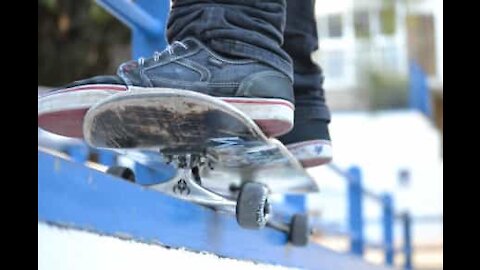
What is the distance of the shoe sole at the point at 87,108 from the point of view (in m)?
0.88

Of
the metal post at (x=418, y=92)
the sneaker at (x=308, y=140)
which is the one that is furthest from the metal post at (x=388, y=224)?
the metal post at (x=418, y=92)

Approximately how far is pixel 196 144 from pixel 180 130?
0.31ft

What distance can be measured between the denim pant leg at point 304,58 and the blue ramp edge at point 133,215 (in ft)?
0.78

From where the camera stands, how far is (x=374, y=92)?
42.8ft

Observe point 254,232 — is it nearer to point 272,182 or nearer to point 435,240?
point 272,182

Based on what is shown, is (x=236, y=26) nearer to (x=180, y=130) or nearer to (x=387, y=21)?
(x=180, y=130)

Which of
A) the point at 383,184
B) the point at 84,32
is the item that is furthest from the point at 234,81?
the point at 383,184

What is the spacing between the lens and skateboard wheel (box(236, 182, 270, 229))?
1.15m

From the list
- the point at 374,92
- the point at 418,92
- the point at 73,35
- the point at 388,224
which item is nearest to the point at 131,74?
the point at 388,224

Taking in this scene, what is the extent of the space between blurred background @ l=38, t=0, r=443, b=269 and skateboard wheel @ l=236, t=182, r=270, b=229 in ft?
5.26

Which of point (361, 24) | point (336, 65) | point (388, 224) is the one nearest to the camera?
point (388, 224)

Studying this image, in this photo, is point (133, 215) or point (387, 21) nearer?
point (133, 215)

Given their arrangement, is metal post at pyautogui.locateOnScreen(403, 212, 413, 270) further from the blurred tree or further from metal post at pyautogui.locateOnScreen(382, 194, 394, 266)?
the blurred tree

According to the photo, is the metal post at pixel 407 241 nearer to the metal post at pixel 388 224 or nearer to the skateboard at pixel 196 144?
the metal post at pixel 388 224
